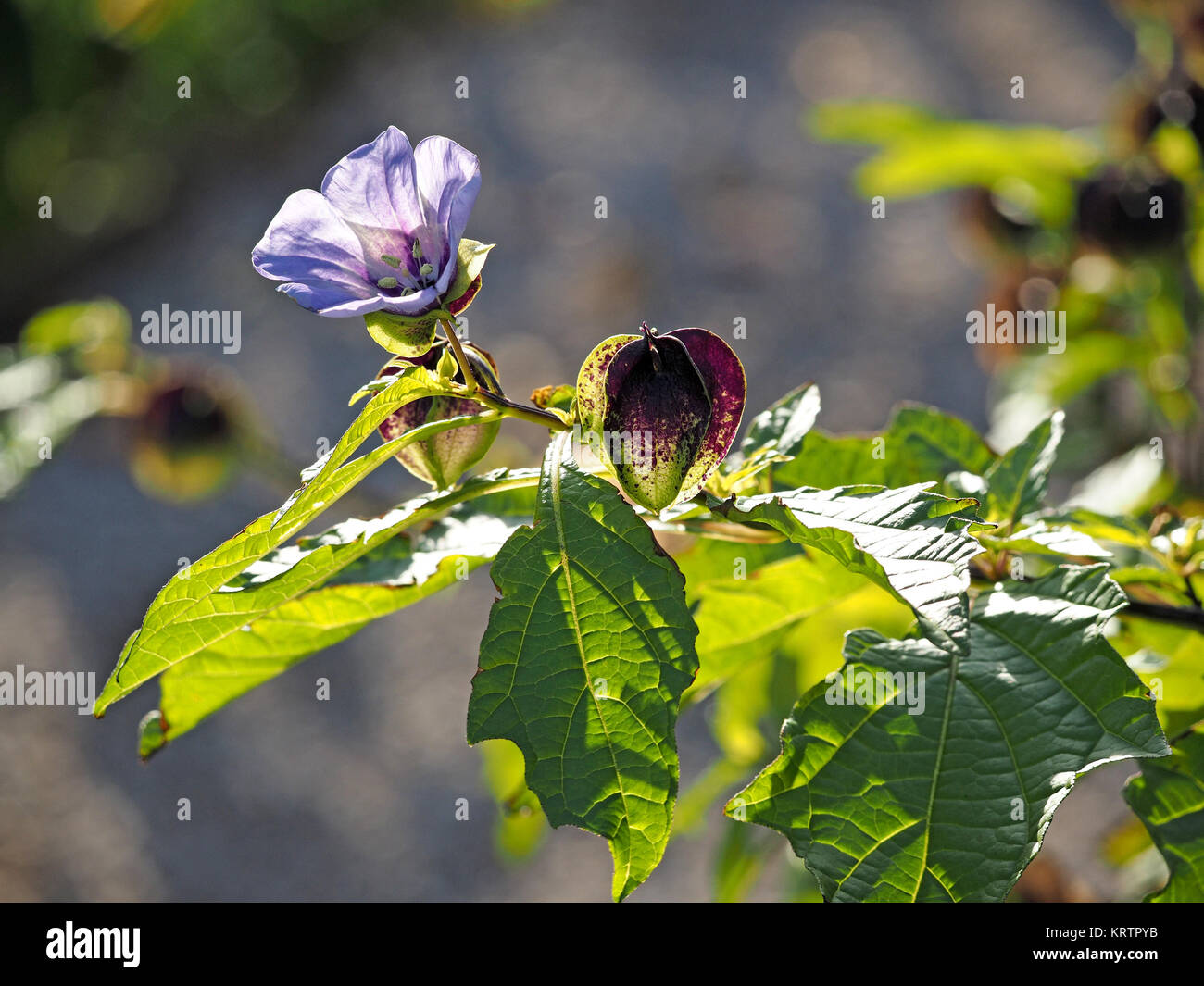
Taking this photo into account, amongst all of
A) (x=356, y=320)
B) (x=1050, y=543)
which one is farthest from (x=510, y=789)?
(x=356, y=320)

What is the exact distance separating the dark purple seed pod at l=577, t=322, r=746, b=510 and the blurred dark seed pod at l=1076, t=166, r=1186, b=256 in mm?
800

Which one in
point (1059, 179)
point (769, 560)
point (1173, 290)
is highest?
point (1059, 179)

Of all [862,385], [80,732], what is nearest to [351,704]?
[80,732]

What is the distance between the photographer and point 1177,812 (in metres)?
0.71

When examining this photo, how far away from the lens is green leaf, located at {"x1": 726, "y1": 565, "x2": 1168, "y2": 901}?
0.60 m

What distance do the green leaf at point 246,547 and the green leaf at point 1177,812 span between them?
1.61ft

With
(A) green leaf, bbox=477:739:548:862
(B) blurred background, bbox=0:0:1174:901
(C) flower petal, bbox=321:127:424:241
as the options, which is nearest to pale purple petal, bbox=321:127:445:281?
(C) flower petal, bbox=321:127:424:241

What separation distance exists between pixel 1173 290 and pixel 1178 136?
0.17 metres

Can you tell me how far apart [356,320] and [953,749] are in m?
4.10

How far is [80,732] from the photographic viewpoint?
335 centimetres

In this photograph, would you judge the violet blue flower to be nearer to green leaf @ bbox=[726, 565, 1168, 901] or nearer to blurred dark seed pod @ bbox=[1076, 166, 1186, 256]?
green leaf @ bbox=[726, 565, 1168, 901]

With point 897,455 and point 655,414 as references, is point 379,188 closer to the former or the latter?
point 655,414

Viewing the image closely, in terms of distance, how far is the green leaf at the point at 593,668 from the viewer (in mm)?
589
